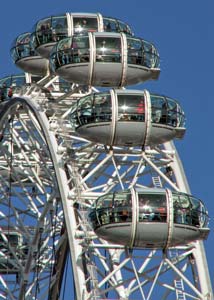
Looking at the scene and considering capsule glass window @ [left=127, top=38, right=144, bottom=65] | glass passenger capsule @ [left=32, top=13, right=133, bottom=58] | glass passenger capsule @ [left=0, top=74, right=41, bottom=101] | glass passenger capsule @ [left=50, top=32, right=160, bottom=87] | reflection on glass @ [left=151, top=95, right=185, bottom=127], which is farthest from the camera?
glass passenger capsule @ [left=0, top=74, right=41, bottom=101]

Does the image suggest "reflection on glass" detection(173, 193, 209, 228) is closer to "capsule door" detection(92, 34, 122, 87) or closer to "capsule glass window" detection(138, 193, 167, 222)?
"capsule glass window" detection(138, 193, 167, 222)

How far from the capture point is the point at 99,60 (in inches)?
4850

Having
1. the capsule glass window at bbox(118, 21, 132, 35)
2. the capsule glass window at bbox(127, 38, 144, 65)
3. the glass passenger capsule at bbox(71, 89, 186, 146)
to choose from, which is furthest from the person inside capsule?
the capsule glass window at bbox(118, 21, 132, 35)

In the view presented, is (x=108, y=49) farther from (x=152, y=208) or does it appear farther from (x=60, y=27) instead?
(x=152, y=208)

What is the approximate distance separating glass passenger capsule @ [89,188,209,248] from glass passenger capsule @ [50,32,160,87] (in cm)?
984

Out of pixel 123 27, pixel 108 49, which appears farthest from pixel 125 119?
pixel 123 27

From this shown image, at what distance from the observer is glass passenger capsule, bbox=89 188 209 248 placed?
4473 inches

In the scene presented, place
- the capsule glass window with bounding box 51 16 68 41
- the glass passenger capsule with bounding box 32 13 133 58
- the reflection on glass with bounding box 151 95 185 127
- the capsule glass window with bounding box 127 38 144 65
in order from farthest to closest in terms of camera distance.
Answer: the capsule glass window with bounding box 51 16 68 41 → the glass passenger capsule with bounding box 32 13 133 58 → the capsule glass window with bounding box 127 38 144 65 → the reflection on glass with bounding box 151 95 185 127

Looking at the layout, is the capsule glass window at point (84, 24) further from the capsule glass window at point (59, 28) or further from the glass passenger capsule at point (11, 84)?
the glass passenger capsule at point (11, 84)

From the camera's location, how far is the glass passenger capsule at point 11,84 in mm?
138663

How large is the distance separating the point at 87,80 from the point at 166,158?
16.7ft

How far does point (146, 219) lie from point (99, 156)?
40.8ft

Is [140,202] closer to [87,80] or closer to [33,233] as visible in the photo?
[87,80]

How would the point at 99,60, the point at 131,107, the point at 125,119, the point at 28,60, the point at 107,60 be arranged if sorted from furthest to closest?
1. the point at 28,60
2. the point at 107,60
3. the point at 99,60
4. the point at 131,107
5. the point at 125,119
